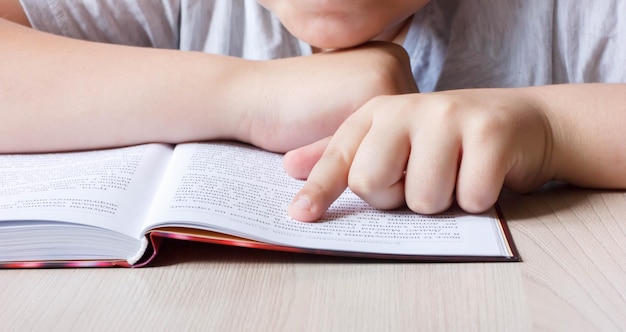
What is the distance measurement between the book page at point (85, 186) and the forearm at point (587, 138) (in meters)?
0.35

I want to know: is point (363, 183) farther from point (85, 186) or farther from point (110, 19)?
point (110, 19)

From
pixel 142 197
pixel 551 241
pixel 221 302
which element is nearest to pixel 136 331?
pixel 221 302

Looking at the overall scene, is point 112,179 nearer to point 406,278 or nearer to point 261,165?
point 261,165

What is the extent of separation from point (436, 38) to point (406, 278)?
609 mm

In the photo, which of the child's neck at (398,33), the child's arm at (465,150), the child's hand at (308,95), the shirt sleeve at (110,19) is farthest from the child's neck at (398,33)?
the child's arm at (465,150)

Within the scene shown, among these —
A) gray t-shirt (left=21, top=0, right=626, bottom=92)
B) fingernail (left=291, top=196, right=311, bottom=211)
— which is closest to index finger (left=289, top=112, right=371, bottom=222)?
fingernail (left=291, top=196, right=311, bottom=211)

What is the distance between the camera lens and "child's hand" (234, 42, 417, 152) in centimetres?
70

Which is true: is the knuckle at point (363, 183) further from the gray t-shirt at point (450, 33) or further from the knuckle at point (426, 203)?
the gray t-shirt at point (450, 33)

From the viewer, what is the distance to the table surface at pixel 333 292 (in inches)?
17.3

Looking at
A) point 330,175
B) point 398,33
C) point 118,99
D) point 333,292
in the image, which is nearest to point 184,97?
point 118,99

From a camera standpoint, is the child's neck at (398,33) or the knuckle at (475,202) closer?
the knuckle at (475,202)

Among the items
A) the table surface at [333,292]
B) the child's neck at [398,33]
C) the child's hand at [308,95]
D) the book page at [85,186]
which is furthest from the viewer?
the child's neck at [398,33]

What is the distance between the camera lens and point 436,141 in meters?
0.55

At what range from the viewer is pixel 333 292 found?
1.54 ft
